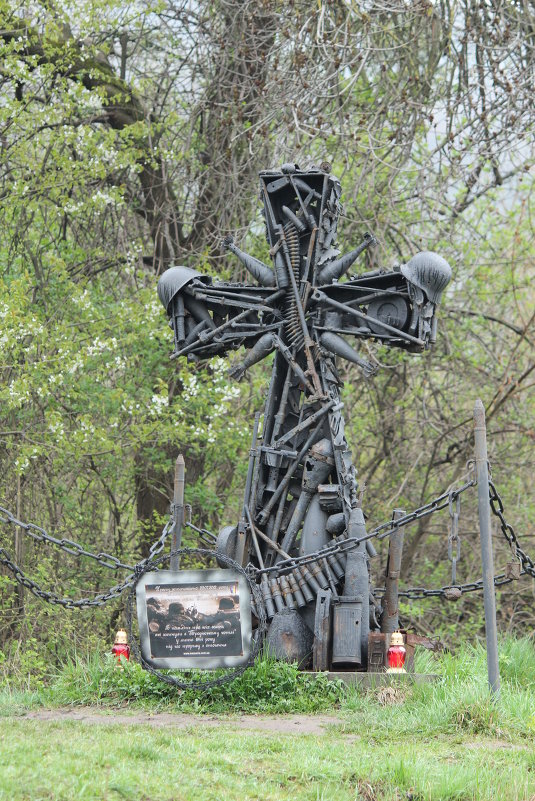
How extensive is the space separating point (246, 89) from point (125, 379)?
3.80 m

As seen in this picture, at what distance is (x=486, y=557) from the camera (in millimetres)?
7633

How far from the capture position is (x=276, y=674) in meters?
8.20

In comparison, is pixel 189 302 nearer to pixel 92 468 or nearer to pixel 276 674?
pixel 276 674

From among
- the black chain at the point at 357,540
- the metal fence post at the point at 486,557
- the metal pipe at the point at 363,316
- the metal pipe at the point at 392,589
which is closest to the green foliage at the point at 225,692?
the black chain at the point at 357,540

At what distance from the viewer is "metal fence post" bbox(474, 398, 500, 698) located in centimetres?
755

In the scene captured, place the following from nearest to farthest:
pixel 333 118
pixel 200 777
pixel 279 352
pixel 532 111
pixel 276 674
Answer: pixel 200 777 < pixel 276 674 < pixel 279 352 < pixel 532 111 < pixel 333 118

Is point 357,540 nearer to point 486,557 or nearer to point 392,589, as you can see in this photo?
point 392,589

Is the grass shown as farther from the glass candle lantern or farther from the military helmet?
the military helmet

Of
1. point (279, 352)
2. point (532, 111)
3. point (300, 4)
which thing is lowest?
point (279, 352)

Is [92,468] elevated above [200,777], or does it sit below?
above

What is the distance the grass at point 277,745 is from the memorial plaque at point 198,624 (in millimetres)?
348

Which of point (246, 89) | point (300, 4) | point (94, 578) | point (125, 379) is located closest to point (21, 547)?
point (94, 578)

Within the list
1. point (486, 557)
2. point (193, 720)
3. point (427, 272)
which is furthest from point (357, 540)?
point (427, 272)

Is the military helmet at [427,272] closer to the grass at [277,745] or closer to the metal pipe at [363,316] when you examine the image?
the metal pipe at [363,316]
